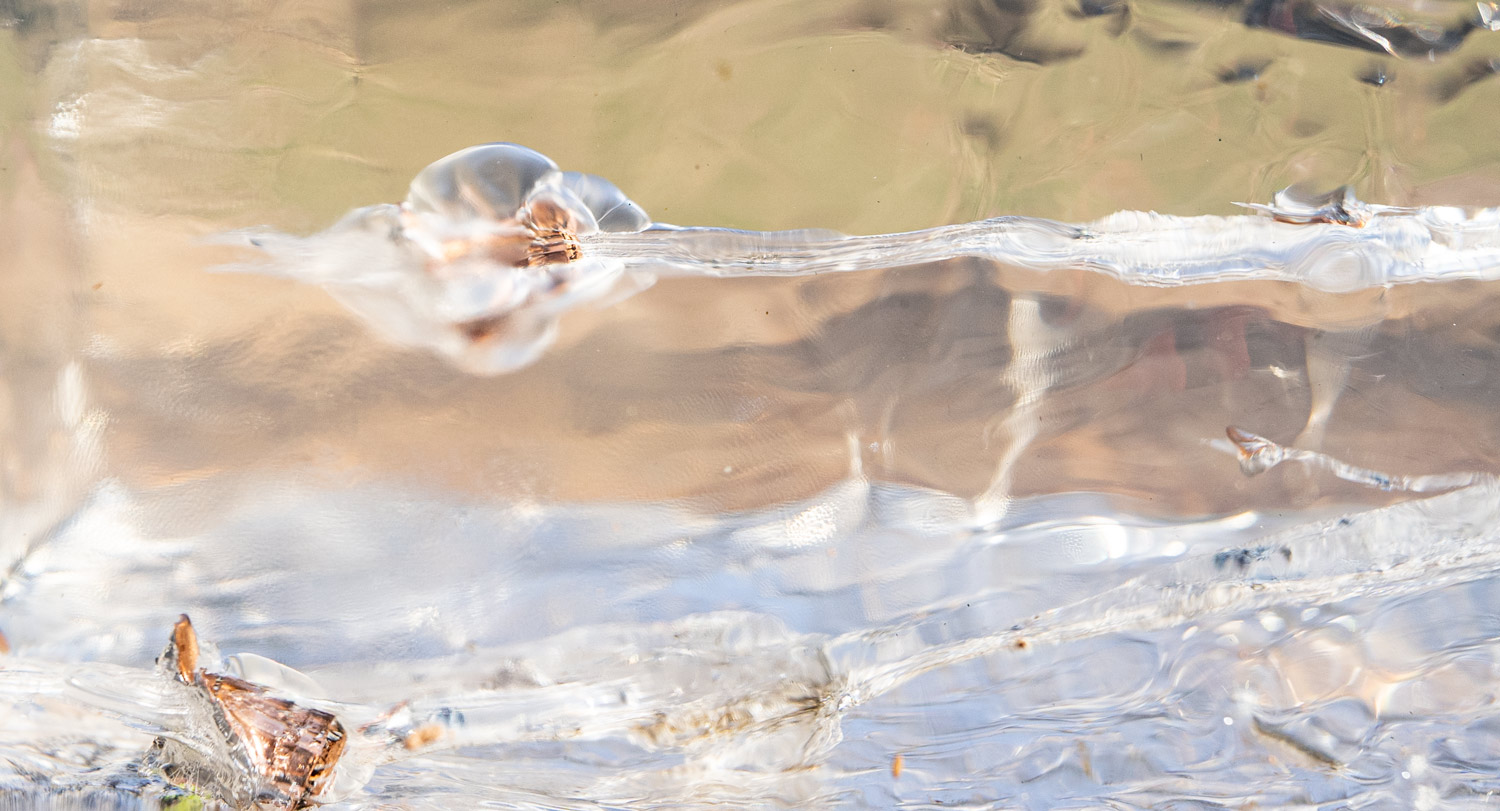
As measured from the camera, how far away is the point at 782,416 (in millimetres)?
1377

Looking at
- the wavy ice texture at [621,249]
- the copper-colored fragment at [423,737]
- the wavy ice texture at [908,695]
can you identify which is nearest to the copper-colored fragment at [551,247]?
the wavy ice texture at [621,249]

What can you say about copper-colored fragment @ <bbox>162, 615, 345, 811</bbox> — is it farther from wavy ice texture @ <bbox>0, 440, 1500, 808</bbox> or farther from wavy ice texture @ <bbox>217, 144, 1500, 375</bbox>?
wavy ice texture @ <bbox>217, 144, 1500, 375</bbox>

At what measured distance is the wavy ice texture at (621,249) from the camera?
1324 mm

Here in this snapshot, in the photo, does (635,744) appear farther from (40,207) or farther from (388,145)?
(40,207)

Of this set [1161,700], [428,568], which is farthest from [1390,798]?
[428,568]

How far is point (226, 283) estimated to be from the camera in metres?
1.30

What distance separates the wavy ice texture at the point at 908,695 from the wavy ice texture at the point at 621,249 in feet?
1.16

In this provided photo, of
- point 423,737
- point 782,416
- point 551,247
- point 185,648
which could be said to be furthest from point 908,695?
point 185,648

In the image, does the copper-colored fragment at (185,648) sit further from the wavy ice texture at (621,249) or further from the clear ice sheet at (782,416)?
the wavy ice texture at (621,249)

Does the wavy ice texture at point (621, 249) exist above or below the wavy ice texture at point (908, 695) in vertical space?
above

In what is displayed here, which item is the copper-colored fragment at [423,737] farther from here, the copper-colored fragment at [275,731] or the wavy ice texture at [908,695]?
the copper-colored fragment at [275,731]

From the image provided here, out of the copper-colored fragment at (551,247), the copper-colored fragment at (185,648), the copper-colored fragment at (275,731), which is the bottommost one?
the copper-colored fragment at (275,731)

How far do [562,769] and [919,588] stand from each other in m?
0.68

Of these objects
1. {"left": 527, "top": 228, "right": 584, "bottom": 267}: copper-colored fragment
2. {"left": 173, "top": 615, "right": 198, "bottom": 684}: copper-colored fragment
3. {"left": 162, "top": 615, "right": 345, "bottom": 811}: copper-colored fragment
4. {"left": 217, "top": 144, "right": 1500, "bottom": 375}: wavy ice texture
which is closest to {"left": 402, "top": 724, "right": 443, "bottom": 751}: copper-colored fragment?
{"left": 162, "top": 615, "right": 345, "bottom": 811}: copper-colored fragment
